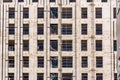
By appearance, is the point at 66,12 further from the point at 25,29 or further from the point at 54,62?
the point at 54,62

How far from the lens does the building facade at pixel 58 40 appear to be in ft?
252

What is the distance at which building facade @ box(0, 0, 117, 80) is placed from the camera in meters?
76.8

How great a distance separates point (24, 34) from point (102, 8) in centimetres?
1126

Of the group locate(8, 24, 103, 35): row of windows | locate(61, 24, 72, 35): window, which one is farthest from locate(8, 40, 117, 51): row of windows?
locate(61, 24, 72, 35): window

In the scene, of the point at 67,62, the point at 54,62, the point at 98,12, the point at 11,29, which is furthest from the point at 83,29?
the point at 11,29

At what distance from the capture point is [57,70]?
7700 centimetres

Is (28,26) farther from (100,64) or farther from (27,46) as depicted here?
(100,64)

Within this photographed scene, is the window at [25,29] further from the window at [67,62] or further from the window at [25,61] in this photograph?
the window at [67,62]

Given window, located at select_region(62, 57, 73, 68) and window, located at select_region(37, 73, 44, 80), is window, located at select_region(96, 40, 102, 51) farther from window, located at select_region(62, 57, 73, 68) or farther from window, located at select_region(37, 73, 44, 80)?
window, located at select_region(37, 73, 44, 80)

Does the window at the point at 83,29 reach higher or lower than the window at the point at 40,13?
lower

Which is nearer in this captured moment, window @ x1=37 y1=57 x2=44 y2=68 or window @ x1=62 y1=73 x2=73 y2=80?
window @ x1=37 y1=57 x2=44 y2=68

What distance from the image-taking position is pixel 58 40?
77.5m

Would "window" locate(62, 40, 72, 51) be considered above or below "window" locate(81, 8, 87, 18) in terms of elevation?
below

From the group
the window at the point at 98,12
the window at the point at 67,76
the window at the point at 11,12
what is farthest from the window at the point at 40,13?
the window at the point at 67,76
